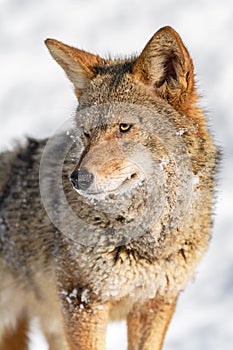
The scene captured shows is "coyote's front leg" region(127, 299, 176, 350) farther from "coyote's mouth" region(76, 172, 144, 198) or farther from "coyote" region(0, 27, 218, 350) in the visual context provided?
"coyote's mouth" region(76, 172, 144, 198)

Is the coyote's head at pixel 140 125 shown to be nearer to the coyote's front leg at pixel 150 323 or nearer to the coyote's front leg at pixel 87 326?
the coyote's front leg at pixel 87 326

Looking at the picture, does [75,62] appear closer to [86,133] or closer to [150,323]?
[86,133]

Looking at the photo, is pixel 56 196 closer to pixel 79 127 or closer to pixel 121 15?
pixel 79 127

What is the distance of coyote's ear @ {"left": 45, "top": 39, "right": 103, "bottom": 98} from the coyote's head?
0.17 m

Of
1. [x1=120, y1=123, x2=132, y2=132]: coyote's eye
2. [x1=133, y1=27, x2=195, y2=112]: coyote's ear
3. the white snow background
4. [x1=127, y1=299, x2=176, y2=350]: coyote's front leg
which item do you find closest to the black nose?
[x1=120, y1=123, x2=132, y2=132]: coyote's eye

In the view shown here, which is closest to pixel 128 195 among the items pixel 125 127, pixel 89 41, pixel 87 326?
pixel 125 127

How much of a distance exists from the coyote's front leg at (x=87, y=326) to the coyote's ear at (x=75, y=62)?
1.67 m

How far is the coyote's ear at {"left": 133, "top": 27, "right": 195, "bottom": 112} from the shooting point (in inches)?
217

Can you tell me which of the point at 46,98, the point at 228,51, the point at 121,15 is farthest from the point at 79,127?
the point at 121,15

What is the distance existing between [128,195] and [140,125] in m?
0.52

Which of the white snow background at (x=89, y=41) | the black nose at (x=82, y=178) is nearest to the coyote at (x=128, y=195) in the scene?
the black nose at (x=82, y=178)

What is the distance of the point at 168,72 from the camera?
567 cm

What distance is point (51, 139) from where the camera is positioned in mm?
6711

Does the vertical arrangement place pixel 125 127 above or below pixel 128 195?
above
